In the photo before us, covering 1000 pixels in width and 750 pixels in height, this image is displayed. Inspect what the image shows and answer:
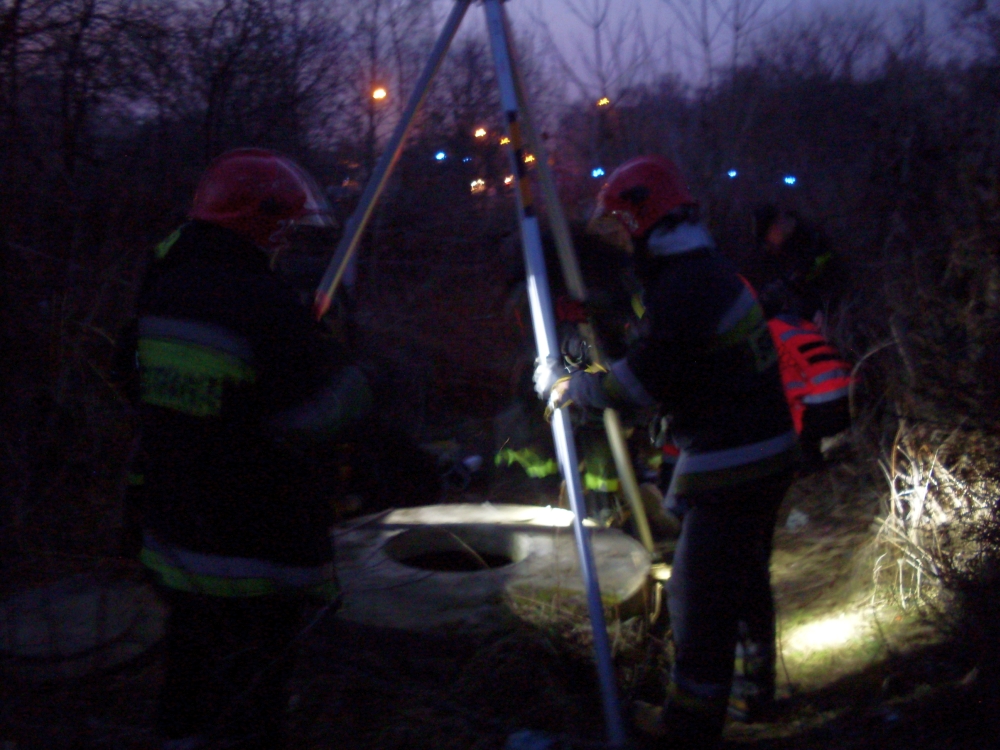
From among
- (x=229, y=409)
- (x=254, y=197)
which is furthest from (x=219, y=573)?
(x=254, y=197)

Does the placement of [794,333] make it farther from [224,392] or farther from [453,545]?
[224,392]

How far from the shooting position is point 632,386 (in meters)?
2.72

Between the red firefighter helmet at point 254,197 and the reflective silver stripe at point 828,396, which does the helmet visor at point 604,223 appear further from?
the reflective silver stripe at point 828,396

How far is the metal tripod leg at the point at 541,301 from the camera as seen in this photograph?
283 centimetres

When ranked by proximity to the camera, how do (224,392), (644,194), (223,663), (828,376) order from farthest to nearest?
(828,376) < (644,194) < (223,663) < (224,392)

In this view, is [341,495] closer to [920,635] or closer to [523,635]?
[523,635]

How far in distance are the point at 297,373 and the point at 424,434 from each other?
19.7ft

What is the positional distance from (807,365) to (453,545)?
6.56 feet

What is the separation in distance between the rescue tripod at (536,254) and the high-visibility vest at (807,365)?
1293mm

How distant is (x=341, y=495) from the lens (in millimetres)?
5977

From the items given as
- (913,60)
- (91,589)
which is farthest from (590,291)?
(913,60)

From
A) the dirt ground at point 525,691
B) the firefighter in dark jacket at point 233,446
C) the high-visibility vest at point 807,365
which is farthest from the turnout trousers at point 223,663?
the high-visibility vest at point 807,365

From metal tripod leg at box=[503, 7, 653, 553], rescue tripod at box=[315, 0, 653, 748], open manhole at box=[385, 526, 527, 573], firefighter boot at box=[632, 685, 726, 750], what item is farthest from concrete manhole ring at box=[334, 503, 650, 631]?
firefighter boot at box=[632, 685, 726, 750]

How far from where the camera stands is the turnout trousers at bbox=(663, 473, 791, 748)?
2.78 meters
